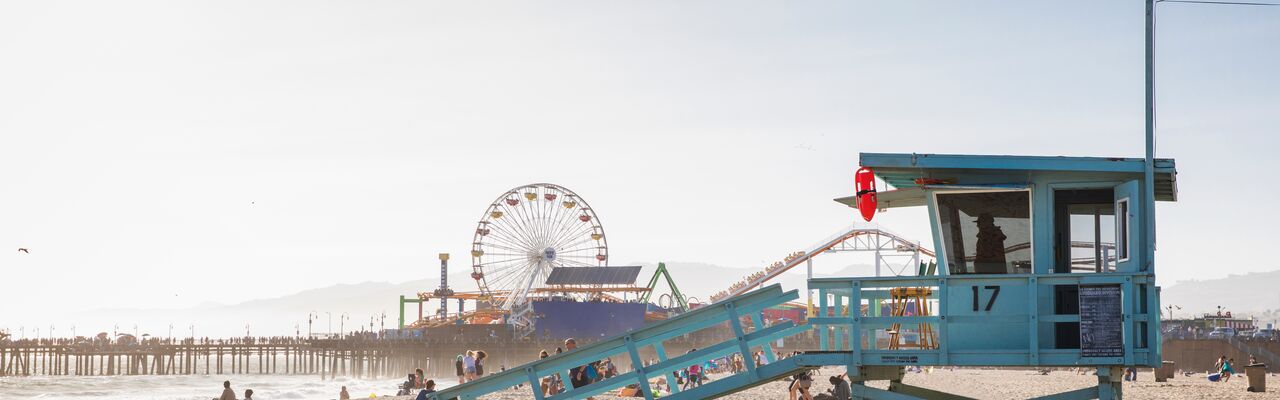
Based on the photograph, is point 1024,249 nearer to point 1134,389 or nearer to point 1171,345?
point 1134,389

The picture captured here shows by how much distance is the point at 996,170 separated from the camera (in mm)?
13625

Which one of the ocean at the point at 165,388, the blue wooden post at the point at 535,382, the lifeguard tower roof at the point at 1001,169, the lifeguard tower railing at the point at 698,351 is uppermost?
the lifeguard tower roof at the point at 1001,169

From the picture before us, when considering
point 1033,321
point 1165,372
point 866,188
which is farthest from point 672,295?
point 1033,321

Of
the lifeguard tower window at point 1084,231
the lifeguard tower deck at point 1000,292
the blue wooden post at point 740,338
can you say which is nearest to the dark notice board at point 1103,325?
the lifeguard tower deck at point 1000,292

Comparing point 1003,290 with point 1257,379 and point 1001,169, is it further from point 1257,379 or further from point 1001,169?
point 1257,379

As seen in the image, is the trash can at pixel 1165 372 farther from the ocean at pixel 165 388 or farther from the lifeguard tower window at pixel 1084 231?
the lifeguard tower window at pixel 1084 231

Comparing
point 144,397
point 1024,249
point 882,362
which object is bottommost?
point 144,397

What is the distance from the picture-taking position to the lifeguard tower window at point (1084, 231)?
44.2 ft

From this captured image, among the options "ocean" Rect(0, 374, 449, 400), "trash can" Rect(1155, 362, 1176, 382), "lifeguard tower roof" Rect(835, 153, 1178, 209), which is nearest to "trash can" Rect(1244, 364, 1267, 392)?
"trash can" Rect(1155, 362, 1176, 382)

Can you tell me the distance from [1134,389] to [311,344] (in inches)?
2605

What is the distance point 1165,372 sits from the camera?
170 ft

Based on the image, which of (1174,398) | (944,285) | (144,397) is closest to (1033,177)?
(944,285)

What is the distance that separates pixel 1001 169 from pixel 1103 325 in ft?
6.13

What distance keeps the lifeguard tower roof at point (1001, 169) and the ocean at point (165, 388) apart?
44.6 m
